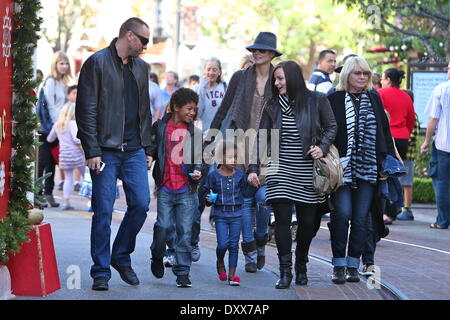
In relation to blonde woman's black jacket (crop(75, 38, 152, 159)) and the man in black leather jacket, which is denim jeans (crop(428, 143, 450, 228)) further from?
blonde woman's black jacket (crop(75, 38, 152, 159))

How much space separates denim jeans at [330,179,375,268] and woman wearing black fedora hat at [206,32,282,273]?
0.75 metres

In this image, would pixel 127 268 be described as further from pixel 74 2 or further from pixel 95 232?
pixel 74 2

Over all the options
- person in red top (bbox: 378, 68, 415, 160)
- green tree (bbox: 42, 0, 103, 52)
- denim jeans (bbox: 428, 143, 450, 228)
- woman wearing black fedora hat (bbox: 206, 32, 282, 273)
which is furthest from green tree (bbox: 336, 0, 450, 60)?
green tree (bbox: 42, 0, 103, 52)

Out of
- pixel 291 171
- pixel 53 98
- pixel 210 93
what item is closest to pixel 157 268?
pixel 291 171

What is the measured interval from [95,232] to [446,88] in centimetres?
683

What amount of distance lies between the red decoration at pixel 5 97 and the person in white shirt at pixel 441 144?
290 inches

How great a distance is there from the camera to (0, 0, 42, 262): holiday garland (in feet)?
24.2

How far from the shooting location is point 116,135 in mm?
8023

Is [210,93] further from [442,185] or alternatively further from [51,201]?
[51,201]

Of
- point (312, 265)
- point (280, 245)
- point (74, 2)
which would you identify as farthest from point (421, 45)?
point (74, 2)

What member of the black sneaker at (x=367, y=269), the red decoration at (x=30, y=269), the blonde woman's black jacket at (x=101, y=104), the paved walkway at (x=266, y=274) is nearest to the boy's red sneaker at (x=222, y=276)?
the paved walkway at (x=266, y=274)

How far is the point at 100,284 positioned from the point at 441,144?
22.8 ft

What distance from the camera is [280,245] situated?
27.3 feet
